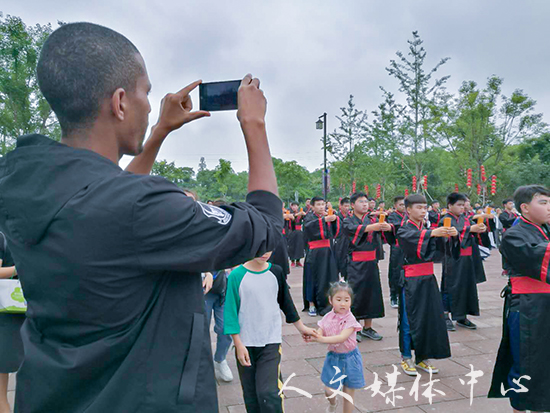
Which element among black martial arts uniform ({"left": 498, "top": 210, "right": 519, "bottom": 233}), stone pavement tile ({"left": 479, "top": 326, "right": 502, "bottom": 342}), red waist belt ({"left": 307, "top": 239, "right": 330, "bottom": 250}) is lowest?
stone pavement tile ({"left": 479, "top": 326, "right": 502, "bottom": 342})

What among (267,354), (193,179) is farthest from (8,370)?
(193,179)

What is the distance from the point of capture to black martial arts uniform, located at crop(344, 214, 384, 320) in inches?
244

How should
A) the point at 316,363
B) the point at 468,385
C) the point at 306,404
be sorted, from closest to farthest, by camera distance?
1. the point at 306,404
2. the point at 468,385
3. the point at 316,363

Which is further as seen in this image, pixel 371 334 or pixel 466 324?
pixel 466 324

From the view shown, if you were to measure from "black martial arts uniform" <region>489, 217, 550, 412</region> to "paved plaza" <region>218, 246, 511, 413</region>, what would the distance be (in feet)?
1.69

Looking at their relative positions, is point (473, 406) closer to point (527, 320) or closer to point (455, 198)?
point (527, 320)

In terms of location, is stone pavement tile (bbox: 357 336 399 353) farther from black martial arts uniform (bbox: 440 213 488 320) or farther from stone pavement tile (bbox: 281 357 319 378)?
black martial arts uniform (bbox: 440 213 488 320)

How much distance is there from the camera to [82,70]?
3.69 ft

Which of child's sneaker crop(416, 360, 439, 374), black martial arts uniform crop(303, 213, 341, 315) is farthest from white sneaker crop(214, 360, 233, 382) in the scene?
black martial arts uniform crop(303, 213, 341, 315)

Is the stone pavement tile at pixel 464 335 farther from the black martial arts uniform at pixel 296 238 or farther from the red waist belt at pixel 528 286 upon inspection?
the black martial arts uniform at pixel 296 238

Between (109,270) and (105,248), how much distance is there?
0.06 meters

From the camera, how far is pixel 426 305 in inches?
192

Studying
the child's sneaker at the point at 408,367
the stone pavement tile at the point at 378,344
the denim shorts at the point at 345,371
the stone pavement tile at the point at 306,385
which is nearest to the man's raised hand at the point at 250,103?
the denim shorts at the point at 345,371

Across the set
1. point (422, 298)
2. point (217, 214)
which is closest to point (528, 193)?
point (422, 298)
